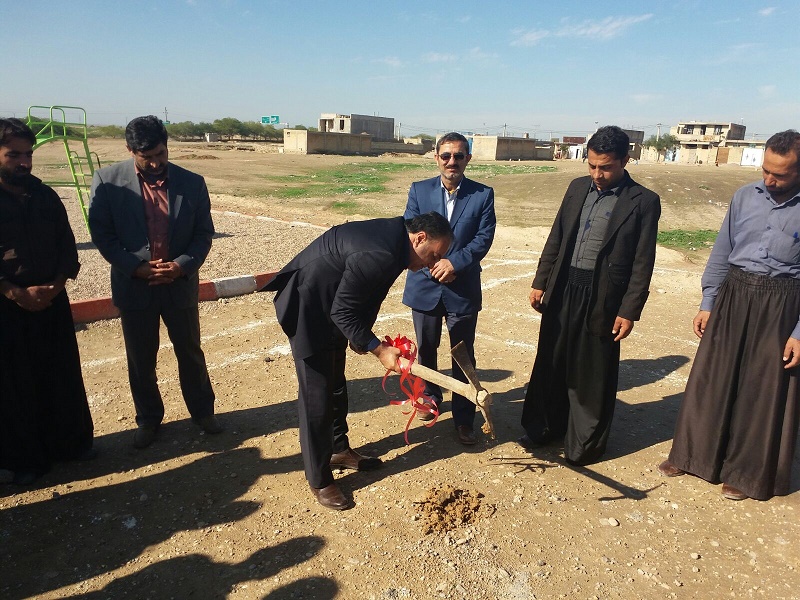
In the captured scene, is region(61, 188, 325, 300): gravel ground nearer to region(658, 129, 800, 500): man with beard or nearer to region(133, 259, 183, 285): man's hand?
region(133, 259, 183, 285): man's hand

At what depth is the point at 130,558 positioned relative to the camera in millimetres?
2980

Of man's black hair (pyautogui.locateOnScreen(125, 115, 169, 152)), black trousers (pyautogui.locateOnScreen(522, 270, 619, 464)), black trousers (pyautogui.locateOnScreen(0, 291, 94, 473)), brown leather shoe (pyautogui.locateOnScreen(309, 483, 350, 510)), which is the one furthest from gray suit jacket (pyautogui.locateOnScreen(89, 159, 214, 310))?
black trousers (pyautogui.locateOnScreen(522, 270, 619, 464))

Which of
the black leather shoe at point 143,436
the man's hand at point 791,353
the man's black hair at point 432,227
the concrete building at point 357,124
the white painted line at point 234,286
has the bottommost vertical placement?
the black leather shoe at point 143,436

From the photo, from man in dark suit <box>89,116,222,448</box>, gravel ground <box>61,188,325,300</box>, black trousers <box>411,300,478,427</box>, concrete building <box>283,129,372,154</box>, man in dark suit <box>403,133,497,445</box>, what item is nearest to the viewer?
man in dark suit <box>89,116,222,448</box>

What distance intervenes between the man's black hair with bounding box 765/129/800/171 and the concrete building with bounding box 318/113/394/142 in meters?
56.4

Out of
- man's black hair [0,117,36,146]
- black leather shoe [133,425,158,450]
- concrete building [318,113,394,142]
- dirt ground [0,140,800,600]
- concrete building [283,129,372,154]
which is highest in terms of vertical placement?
concrete building [318,113,394,142]

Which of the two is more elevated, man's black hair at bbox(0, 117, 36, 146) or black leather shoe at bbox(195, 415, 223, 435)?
man's black hair at bbox(0, 117, 36, 146)

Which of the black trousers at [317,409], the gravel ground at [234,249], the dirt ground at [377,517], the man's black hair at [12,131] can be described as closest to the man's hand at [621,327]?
the dirt ground at [377,517]

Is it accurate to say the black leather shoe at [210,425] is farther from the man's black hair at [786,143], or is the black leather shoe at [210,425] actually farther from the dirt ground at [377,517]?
the man's black hair at [786,143]

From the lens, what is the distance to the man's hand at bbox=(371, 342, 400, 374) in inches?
119

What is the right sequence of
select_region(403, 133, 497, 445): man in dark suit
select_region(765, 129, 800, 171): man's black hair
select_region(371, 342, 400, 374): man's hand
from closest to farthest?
select_region(371, 342, 400, 374): man's hand
select_region(765, 129, 800, 171): man's black hair
select_region(403, 133, 497, 445): man in dark suit

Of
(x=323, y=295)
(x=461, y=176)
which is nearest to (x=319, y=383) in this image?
(x=323, y=295)

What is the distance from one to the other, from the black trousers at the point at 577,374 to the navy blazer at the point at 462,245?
575 mm

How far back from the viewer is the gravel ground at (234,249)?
7637mm
